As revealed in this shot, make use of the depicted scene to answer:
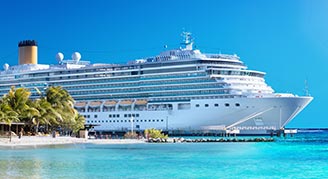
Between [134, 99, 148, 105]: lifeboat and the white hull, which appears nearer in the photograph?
the white hull

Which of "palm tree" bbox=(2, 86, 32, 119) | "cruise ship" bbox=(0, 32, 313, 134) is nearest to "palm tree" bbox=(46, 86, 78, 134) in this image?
"palm tree" bbox=(2, 86, 32, 119)

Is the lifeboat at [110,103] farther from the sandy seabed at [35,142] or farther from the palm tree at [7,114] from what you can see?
the palm tree at [7,114]

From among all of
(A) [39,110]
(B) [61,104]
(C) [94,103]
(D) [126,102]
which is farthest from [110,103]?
(A) [39,110]

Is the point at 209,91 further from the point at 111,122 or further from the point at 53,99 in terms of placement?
the point at 53,99

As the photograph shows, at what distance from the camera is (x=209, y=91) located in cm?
7094

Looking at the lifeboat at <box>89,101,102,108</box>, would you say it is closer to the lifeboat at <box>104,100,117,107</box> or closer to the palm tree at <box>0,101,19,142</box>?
the lifeboat at <box>104,100,117,107</box>

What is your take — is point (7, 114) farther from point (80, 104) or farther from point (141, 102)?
point (80, 104)

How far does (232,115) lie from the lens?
7006cm

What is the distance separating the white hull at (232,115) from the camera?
69375 millimetres

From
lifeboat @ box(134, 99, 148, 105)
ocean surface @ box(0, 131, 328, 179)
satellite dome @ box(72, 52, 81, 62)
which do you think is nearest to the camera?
ocean surface @ box(0, 131, 328, 179)

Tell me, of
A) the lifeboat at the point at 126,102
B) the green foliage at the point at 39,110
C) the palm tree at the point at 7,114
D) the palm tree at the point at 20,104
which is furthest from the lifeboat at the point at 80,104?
the palm tree at the point at 7,114

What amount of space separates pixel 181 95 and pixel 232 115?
668cm

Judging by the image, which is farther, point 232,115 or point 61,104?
point 232,115

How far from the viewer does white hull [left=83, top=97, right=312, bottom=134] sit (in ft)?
228
